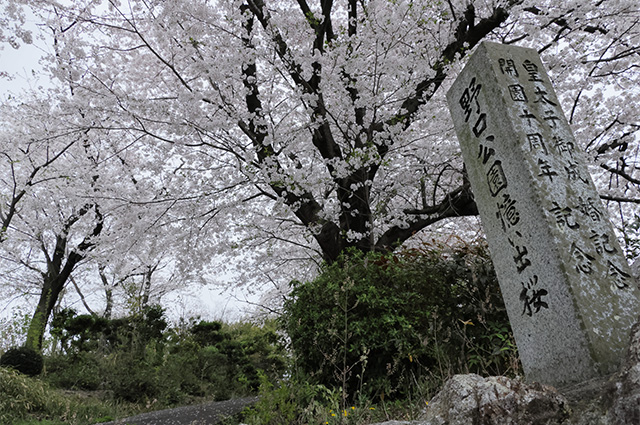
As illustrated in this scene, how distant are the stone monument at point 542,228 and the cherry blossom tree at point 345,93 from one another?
2805mm

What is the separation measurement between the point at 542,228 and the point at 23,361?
9271 millimetres

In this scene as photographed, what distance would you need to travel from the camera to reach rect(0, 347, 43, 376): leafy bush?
26.1ft

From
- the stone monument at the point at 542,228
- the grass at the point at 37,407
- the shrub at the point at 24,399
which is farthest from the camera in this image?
the shrub at the point at 24,399

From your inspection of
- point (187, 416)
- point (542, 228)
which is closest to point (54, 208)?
point (187, 416)

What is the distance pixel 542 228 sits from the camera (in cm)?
307

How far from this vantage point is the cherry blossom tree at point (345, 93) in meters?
7.02

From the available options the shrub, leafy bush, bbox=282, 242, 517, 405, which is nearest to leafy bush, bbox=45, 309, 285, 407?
the shrub

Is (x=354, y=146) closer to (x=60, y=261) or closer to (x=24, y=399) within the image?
(x=24, y=399)

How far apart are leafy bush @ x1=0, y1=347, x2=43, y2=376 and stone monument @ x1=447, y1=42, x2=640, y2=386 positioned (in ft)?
28.9

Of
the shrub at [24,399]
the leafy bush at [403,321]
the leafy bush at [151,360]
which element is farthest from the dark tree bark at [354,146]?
the shrub at [24,399]

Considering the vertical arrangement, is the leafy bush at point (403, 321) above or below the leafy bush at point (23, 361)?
below

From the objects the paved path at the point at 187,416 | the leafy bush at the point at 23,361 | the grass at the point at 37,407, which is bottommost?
the paved path at the point at 187,416

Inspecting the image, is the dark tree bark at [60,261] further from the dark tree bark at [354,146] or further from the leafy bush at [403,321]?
the leafy bush at [403,321]

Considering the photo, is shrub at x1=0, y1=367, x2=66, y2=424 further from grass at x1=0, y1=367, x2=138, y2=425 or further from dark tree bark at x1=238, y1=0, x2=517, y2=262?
dark tree bark at x1=238, y1=0, x2=517, y2=262
